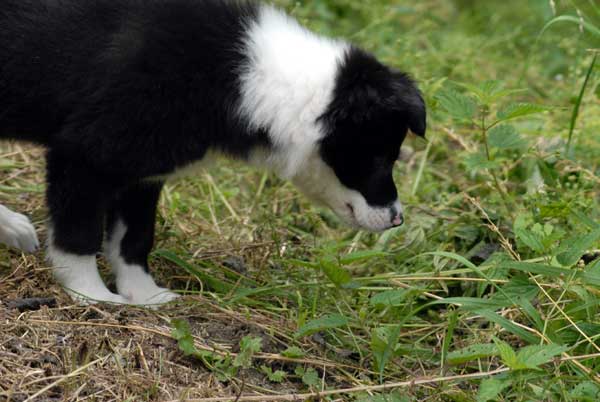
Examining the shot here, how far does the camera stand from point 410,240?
452cm

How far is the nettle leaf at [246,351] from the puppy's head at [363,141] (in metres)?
0.79

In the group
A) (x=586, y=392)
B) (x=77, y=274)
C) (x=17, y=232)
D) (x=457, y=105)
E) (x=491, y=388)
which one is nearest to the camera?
(x=491, y=388)

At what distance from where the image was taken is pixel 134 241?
13.3ft

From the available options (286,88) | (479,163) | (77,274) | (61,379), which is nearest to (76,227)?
(77,274)

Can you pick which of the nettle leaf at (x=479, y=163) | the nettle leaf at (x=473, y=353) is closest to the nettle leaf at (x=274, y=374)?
the nettle leaf at (x=473, y=353)

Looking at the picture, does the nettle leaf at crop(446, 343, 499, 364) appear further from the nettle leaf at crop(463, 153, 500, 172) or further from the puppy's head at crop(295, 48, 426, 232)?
the nettle leaf at crop(463, 153, 500, 172)

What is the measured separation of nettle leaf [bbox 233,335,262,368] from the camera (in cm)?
328

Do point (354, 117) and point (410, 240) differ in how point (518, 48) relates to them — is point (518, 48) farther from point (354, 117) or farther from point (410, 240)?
point (354, 117)

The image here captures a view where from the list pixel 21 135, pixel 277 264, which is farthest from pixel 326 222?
pixel 21 135

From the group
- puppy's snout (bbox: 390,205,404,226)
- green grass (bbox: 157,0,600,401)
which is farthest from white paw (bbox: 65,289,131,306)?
puppy's snout (bbox: 390,205,404,226)

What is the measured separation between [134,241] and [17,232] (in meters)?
0.53

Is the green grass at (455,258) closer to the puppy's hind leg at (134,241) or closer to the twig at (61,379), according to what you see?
the puppy's hind leg at (134,241)

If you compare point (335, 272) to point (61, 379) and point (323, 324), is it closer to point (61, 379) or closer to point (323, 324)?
point (323, 324)

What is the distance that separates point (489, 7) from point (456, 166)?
391cm
